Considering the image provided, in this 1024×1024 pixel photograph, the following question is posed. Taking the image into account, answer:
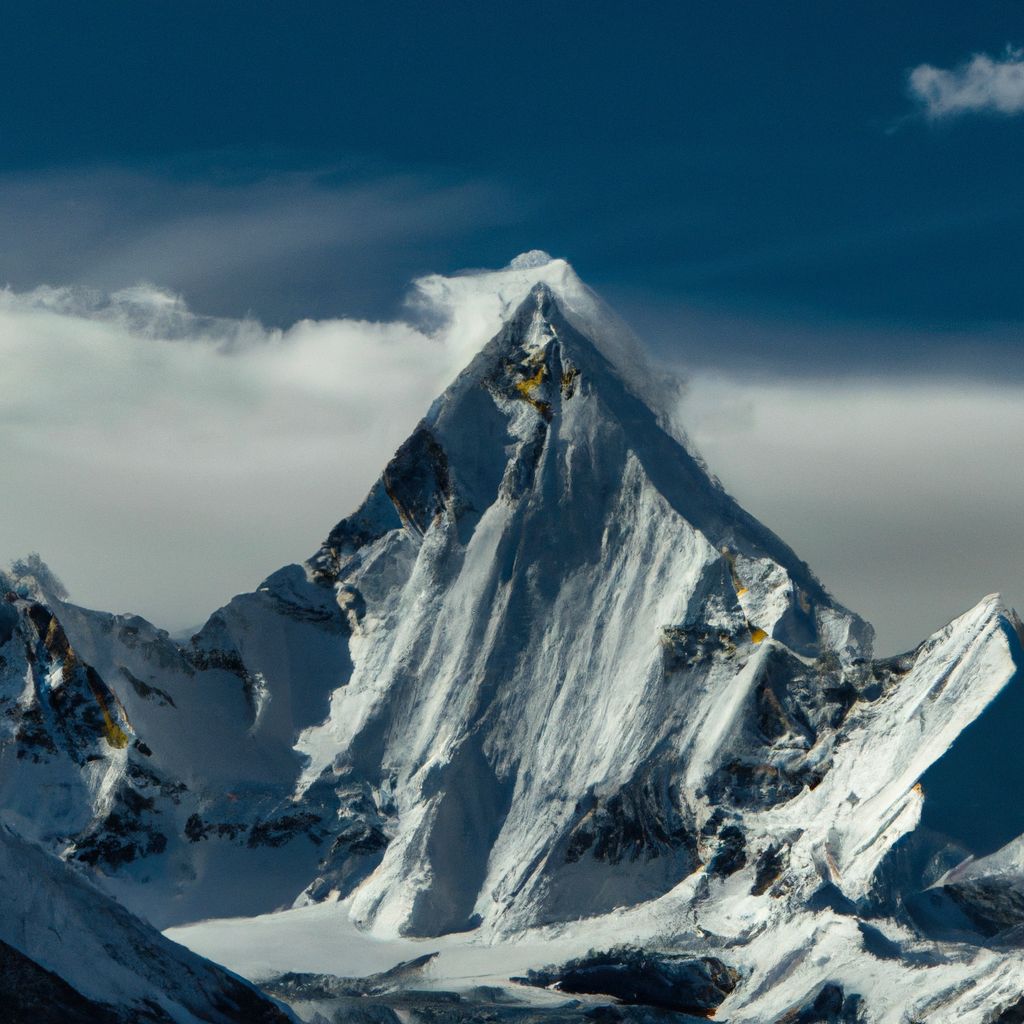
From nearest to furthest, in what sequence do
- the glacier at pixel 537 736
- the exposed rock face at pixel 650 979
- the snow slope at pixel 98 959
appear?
the snow slope at pixel 98 959, the exposed rock face at pixel 650 979, the glacier at pixel 537 736

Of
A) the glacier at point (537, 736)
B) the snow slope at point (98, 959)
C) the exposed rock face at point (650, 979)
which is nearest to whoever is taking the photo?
the snow slope at point (98, 959)

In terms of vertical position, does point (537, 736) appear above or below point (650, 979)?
above

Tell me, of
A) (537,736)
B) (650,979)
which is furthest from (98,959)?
(537,736)

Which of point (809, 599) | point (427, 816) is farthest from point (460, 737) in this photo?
point (809, 599)

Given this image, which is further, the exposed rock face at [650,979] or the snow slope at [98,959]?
the exposed rock face at [650,979]

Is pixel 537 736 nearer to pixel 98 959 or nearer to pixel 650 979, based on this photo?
pixel 650 979

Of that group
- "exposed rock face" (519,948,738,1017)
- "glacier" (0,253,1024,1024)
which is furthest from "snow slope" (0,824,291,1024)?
"exposed rock face" (519,948,738,1017)

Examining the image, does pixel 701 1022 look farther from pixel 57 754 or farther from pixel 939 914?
pixel 57 754

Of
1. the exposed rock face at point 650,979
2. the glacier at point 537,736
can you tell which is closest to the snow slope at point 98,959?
the glacier at point 537,736

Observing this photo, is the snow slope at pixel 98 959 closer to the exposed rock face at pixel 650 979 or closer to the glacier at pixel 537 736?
the glacier at pixel 537 736
